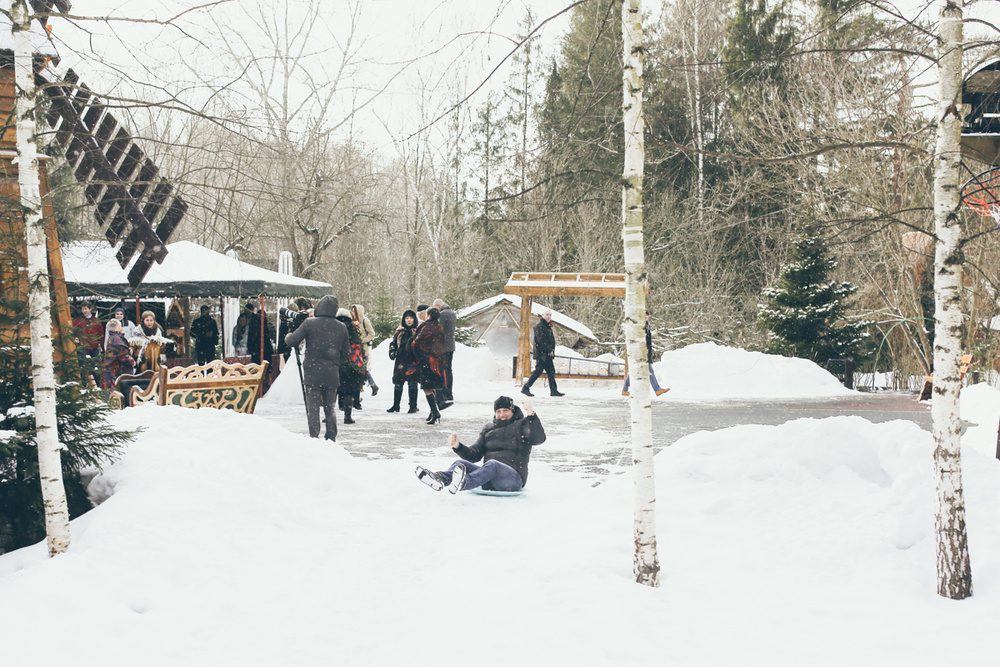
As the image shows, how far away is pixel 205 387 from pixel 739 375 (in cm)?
1396

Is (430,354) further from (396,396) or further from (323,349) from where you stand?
(323,349)

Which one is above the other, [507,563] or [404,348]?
[404,348]

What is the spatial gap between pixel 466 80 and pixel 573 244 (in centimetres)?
2874

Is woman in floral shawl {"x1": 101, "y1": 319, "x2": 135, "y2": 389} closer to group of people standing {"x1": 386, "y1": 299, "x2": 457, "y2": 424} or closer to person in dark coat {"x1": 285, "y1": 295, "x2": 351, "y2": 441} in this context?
person in dark coat {"x1": 285, "y1": 295, "x2": 351, "y2": 441}

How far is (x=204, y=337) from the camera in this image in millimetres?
16734

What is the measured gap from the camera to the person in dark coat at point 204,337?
16625 mm

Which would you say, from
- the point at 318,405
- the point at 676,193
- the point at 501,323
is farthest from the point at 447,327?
the point at 676,193

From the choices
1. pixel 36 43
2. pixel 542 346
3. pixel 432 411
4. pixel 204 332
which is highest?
pixel 36 43

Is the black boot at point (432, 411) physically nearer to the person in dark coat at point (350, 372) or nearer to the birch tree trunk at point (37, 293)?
the person in dark coat at point (350, 372)

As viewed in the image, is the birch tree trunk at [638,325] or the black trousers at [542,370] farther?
the black trousers at [542,370]

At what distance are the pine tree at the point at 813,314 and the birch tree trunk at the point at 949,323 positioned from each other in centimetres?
1835

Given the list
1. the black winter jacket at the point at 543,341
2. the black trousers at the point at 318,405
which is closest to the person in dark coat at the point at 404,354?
the black trousers at the point at 318,405

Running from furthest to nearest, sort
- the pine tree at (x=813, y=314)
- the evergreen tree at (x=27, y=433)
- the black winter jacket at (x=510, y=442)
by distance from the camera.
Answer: the pine tree at (x=813, y=314)
the black winter jacket at (x=510, y=442)
the evergreen tree at (x=27, y=433)

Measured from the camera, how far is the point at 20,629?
151 inches
